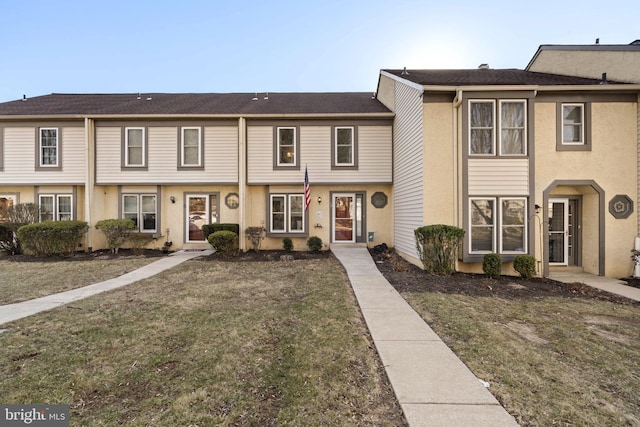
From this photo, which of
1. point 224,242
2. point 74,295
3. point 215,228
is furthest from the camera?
point 215,228

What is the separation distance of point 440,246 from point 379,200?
15.5 feet

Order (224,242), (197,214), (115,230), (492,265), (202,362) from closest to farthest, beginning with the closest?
(202,362), (492,265), (224,242), (115,230), (197,214)

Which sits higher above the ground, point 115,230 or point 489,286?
point 115,230

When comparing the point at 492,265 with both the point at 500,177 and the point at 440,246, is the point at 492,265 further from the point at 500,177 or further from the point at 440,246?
the point at 500,177

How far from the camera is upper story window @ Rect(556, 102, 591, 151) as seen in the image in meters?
8.27

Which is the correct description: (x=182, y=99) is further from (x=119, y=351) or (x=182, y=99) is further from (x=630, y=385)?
(x=630, y=385)

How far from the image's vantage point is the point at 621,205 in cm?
828

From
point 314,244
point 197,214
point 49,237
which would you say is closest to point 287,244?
point 314,244

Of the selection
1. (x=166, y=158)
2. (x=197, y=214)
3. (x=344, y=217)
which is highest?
(x=166, y=158)

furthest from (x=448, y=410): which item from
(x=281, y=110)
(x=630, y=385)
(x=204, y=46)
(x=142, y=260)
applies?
(x=204, y=46)

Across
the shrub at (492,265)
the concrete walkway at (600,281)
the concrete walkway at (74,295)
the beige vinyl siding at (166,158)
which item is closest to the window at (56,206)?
the beige vinyl siding at (166,158)

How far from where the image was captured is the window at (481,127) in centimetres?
799

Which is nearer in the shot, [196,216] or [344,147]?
[344,147]

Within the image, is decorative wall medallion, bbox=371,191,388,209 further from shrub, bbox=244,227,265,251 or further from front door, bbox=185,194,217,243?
front door, bbox=185,194,217,243
